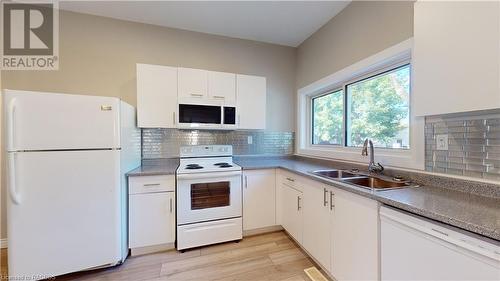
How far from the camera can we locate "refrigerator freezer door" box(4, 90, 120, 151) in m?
1.47

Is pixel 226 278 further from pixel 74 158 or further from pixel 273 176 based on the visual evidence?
pixel 74 158

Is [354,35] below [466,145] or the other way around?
the other way around

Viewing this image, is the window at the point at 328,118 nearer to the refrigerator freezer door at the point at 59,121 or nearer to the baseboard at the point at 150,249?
the baseboard at the point at 150,249

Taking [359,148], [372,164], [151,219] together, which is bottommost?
[151,219]

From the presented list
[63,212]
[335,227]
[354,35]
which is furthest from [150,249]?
[354,35]

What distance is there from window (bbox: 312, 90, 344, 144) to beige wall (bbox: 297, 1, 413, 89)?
33cm

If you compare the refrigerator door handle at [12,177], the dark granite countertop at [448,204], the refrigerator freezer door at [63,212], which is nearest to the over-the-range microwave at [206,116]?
the refrigerator freezer door at [63,212]

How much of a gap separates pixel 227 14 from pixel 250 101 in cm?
104

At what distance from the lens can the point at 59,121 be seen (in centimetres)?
158

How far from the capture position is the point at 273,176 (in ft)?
7.98

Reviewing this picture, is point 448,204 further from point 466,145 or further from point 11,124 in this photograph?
point 11,124

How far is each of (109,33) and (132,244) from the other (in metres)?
2.42

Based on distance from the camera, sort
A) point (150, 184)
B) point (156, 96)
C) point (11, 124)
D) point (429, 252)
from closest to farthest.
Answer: point (429, 252), point (11, 124), point (150, 184), point (156, 96)

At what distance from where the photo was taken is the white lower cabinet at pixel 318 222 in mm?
1611
